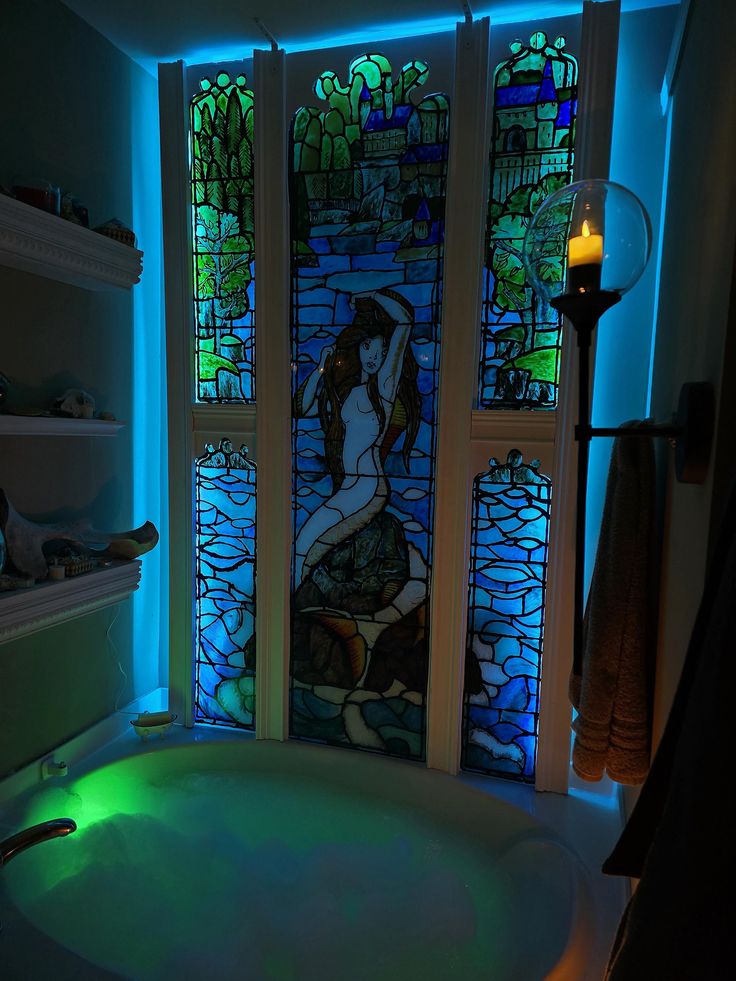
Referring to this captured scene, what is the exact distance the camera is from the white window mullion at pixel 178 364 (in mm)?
2064

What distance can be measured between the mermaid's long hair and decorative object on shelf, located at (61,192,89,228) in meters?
0.81

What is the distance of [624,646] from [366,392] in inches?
45.1

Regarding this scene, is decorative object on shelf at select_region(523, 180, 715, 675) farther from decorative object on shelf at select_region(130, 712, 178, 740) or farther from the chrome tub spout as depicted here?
decorative object on shelf at select_region(130, 712, 178, 740)

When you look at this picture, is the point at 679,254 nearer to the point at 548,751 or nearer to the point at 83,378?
the point at 548,751

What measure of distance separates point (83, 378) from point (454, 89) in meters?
1.43

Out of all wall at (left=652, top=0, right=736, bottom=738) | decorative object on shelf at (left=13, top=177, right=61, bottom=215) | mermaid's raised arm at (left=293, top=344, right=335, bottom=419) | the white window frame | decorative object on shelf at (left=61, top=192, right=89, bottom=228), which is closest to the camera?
wall at (left=652, top=0, right=736, bottom=738)

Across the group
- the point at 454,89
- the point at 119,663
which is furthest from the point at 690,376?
the point at 119,663

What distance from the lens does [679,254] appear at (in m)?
1.29

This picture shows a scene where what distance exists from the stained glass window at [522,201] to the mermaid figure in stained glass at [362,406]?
0.84ft

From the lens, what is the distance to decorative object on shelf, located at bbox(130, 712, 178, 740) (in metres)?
2.14

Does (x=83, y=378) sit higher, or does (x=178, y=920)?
(x=83, y=378)

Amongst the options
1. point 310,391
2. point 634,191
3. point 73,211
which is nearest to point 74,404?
point 73,211

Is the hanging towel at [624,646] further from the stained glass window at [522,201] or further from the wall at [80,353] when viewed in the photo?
the wall at [80,353]

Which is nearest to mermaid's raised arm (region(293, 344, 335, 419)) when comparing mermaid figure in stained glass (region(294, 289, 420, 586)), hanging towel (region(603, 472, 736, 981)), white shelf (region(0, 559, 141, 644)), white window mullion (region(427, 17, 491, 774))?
mermaid figure in stained glass (region(294, 289, 420, 586))
